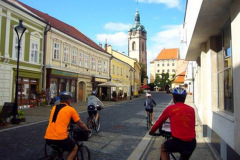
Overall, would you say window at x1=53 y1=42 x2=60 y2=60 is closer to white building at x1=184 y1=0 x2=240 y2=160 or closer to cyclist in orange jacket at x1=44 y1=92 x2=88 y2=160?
white building at x1=184 y1=0 x2=240 y2=160

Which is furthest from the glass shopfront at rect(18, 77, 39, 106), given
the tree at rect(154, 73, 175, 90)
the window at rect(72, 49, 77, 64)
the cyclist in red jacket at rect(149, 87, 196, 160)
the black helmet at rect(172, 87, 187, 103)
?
the tree at rect(154, 73, 175, 90)

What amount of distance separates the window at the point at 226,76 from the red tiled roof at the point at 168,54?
5118 inches

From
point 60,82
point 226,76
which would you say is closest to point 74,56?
point 60,82

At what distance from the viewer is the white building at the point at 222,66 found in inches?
169

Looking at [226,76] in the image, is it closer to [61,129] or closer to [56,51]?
[61,129]

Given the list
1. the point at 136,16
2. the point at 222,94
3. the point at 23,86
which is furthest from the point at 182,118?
the point at 136,16

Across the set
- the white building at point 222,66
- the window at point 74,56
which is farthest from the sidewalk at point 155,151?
the window at point 74,56

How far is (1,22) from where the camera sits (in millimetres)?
15930

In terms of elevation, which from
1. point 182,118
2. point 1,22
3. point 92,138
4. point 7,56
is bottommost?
point 92,138

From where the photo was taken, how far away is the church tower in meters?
114

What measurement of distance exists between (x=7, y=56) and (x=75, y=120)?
1469 cm

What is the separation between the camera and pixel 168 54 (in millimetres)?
136750

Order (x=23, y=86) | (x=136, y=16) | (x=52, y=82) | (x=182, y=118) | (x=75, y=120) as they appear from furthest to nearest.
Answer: (x=136, y=16)
(x=52, y=82)
(x=23, y=86)
(x=75, y=120)
(x=182, y=118)

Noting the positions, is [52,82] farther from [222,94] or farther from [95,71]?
[222,94]
